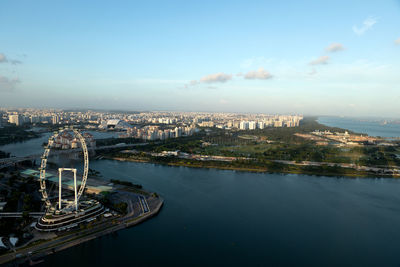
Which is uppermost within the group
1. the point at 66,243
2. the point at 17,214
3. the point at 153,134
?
the point at 153,134

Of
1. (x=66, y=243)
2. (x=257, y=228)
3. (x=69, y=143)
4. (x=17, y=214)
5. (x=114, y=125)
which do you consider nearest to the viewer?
(x=66, y=243)

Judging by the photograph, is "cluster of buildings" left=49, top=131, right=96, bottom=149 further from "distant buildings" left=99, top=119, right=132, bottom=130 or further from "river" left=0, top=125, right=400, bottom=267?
"distant buildings" left=99, top=119, right=132, bottom=130

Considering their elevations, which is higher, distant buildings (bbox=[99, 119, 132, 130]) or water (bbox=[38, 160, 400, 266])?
distant buildings (bbox=[99, 119, 132, 130])

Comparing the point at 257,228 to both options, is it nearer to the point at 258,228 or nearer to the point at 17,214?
the point at 258,228

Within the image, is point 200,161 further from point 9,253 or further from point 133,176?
point 9,253

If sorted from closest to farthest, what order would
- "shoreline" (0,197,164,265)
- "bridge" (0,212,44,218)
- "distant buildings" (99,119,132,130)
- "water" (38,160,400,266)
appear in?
"shoreline" (0,197,164,265) < "water" (38,160,400,266) < "bridge" (0,212,44,218) < "distant buildings" (99,119,132,130)

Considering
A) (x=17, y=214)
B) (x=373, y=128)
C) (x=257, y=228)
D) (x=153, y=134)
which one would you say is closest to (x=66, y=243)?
(x=17, y=214)

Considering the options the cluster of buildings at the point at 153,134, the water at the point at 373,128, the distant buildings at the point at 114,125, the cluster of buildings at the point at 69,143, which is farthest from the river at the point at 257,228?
the water at the point at 373,128

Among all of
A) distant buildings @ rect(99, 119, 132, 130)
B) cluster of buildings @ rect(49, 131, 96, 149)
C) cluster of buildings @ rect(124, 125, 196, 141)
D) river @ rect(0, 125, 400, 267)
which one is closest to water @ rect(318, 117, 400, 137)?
cluster of buildings @ rect(124, 125, 196, 141)
